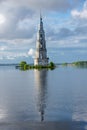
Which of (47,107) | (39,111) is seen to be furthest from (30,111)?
(47,107)

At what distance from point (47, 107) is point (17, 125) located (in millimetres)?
10989

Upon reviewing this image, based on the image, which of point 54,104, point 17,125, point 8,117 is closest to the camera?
point 17,125

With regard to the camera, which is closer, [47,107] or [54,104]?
[47,107]

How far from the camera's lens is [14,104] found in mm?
42969

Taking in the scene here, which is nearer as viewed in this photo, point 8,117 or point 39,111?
point 8,117

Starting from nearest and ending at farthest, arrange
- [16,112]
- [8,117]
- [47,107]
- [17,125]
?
[17,125], [8,117], [16,112], [47,107]

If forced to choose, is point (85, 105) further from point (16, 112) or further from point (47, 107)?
point (16, 112)

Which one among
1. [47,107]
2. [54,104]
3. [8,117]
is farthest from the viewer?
[54,104]

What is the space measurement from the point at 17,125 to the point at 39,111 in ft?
25.4

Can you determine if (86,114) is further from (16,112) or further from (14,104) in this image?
(14,104)

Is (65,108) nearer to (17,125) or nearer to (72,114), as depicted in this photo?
(72,114)

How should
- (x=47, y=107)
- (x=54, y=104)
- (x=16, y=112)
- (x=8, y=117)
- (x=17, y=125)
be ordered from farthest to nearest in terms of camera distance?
1. (x=54, y=104)
2. (x=47, y=107)
3. (x=16, y=112)
4. (x=8, y=117)
5. (x=17, y=125)

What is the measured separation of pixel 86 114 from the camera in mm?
33812

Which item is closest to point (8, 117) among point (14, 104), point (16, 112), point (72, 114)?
point (16, 112)
